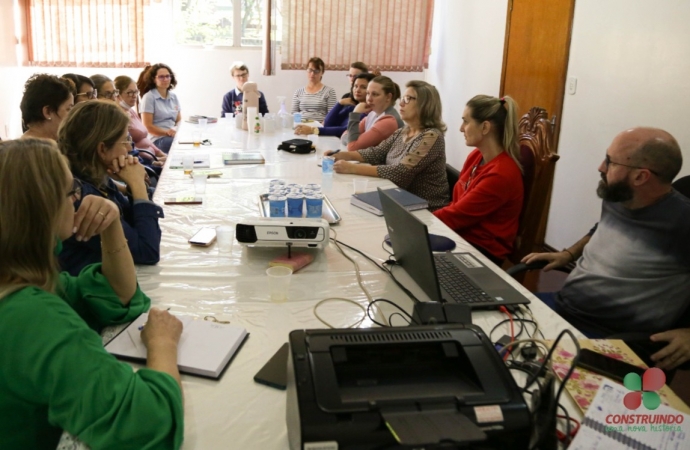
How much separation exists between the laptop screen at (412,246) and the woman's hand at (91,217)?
0.73 m

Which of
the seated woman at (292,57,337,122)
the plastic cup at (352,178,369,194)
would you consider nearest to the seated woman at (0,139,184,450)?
the plastic cup at (352,178,369,194)

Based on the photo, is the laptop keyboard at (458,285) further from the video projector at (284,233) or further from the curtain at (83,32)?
the curtain at (83,32)

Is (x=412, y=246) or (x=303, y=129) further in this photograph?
(x=303, y=129)

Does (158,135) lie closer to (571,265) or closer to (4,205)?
(571,265)

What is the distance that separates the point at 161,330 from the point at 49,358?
0.35 meters

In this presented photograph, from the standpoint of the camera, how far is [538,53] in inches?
156

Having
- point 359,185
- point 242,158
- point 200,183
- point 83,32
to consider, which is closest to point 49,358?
point 200,183

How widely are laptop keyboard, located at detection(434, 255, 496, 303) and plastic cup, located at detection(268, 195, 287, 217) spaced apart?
62 centimetres

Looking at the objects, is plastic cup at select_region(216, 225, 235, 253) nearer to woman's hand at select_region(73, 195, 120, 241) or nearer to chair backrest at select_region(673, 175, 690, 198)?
woman's hand at select_region(73, 195, 120, 241)

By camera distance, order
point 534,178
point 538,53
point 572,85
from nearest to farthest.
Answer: point 534,178 → point 572,85 → point 538,53

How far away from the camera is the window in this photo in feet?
20.1

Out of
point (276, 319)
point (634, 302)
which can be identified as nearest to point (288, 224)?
point (276, 319)

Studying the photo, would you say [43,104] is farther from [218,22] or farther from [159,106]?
[218,22]

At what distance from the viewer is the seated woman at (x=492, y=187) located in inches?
91.7
